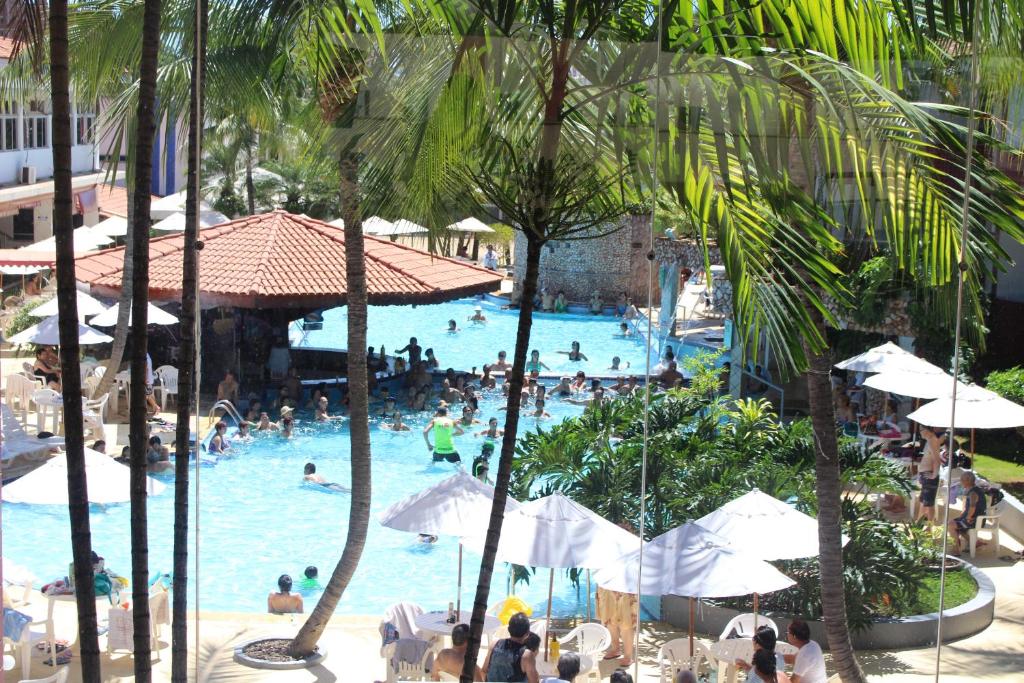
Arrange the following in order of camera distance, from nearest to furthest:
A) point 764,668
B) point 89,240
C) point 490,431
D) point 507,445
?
point 507,445 → point 764,668 → point 490,431 → point 89,240

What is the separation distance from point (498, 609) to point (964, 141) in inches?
213

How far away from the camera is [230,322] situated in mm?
11945

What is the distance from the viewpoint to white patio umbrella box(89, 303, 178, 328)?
18.3 m

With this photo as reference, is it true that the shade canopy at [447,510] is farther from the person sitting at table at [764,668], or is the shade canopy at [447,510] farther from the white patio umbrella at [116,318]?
the white patio umbrella at [116,318]

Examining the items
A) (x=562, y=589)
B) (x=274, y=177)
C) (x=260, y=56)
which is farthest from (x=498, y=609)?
(x=274, y=177)

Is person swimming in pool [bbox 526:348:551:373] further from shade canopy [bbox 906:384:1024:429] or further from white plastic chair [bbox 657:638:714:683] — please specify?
white plastic chair [bbox 657:638:714:683]

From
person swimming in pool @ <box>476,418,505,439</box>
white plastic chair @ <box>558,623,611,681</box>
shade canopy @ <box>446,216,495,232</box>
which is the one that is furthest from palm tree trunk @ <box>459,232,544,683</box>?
person swimming in pool @ <box>476,418,505,439</box>

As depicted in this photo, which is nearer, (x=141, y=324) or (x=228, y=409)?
(x=141, y=324)

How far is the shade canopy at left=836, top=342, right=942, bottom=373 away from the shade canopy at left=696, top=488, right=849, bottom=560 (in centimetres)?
185

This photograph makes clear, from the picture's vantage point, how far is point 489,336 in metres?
19.3

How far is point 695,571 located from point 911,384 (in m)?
3.78

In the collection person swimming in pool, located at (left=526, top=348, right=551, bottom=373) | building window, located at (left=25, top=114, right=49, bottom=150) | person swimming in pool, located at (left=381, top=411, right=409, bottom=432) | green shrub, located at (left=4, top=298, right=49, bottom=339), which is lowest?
person swimming in pool, located at (left=381, top=411, right=409, bottom=432)

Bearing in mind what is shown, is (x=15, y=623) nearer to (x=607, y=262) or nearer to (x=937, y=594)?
(x=607, y=262)

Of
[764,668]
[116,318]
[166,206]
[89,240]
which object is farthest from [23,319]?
[764,668]
